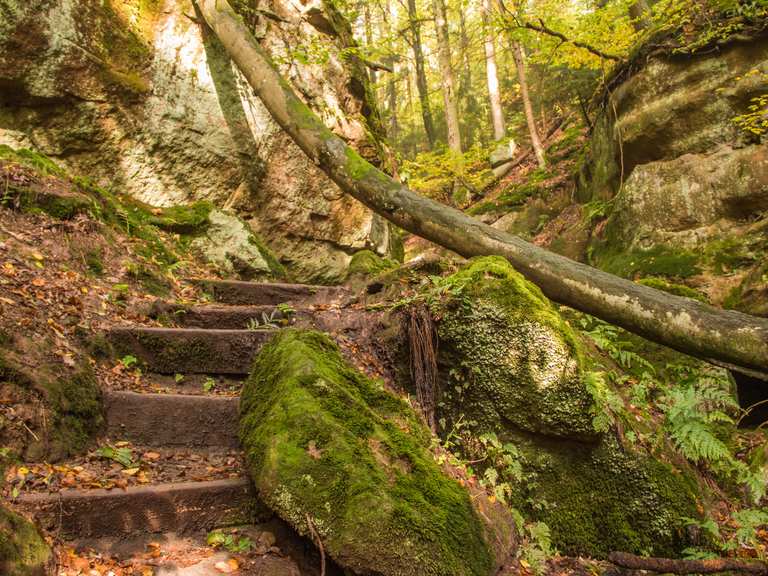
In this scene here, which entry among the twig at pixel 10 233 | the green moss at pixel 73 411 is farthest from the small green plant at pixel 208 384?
the twig at pixel 10 233

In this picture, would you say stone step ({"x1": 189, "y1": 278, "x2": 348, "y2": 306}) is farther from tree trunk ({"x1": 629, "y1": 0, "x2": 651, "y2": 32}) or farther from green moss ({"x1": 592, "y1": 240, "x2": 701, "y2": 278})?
tree trunk ({"x1": 629, "y1": 0, "x2": 651, "y2": 32})

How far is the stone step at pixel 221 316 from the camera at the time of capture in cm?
463

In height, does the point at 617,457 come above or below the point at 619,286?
below

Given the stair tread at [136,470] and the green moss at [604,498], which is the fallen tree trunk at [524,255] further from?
the stair tread at [136,470]

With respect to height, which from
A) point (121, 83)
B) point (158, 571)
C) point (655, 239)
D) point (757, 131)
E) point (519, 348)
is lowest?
point (158, 571)

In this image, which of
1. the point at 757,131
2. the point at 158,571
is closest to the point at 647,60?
the point at 757,131

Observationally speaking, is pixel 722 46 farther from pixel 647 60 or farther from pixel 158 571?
pixel 158 571

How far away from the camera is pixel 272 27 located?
8.88 metres

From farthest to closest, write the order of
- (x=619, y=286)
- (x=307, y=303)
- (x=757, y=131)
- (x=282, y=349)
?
(x=757, y=131), (x=307, y=303), (x=619, y=286), (x=282, y=349)

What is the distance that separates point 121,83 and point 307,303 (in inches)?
182

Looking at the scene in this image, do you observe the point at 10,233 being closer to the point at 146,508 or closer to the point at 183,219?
the point at 183,219

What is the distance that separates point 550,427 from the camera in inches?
150

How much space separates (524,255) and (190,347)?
10.8ft

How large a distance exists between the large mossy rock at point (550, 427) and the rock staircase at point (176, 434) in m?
1.70
